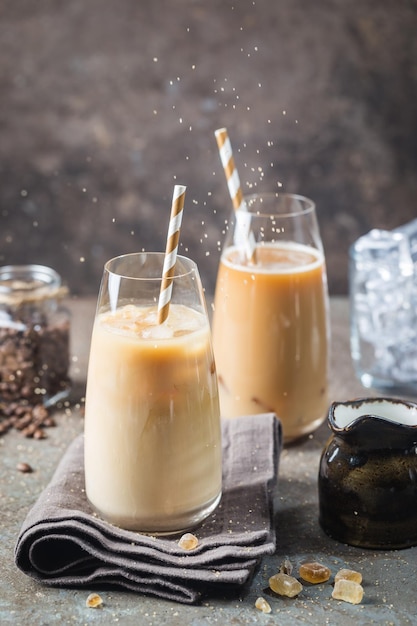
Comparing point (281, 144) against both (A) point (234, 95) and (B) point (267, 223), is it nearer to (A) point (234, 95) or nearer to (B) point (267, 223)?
(A) point (234, 95)

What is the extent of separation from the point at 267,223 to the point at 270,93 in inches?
40.3

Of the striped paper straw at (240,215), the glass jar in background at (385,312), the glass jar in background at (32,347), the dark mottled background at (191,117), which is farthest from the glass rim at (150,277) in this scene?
the dark mottled background at (191,117)

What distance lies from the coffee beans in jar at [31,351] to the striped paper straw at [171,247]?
590 millimetres

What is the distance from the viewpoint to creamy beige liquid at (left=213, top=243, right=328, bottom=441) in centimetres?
165

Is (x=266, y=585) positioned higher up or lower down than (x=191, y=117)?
lower down

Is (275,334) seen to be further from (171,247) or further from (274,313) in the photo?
(171,247)

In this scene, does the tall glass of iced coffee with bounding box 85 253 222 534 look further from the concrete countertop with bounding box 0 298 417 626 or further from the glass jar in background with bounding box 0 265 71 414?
the glass jar in background with bounding box 0 265 71 414

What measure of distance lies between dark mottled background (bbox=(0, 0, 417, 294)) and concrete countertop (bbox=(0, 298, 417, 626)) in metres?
1.13

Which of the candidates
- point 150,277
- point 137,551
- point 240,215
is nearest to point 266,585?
point 137,551

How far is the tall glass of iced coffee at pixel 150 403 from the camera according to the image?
4.33 feet

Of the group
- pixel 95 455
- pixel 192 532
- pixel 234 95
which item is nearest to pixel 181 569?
pixel 192 532

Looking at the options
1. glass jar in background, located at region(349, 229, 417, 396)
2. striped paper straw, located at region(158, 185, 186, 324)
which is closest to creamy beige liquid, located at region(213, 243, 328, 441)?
glass jar in background, located at region(349, 229, 417, 396)

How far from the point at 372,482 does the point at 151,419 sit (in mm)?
309

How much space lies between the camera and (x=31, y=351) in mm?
1847
